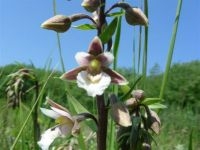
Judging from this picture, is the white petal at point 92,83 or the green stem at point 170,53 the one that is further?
the green stem at point 170,53

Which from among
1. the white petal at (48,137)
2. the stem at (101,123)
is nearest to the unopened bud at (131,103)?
the stem at (101,123)

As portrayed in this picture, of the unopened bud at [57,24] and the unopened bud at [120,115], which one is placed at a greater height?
the unopened bud at [57,24]

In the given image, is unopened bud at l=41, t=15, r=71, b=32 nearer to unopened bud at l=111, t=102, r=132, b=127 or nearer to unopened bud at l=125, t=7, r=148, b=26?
unopened bud at l=125, t=7, r=148, b=26

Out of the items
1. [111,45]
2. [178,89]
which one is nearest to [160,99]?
[111,45]

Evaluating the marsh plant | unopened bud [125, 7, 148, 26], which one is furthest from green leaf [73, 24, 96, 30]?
unopened bud [125, 7, 148, 26]

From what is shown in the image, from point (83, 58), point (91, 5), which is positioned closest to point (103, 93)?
point (83, 58)

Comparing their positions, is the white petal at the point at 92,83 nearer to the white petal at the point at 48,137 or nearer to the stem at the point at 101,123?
the stem at the point at 101,123
